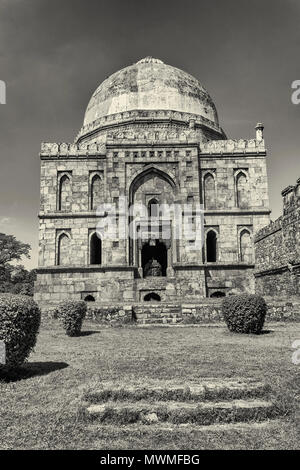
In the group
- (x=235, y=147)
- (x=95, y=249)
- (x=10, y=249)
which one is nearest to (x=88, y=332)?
(x=95, y=249)

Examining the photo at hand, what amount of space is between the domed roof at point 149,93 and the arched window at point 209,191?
245 inches

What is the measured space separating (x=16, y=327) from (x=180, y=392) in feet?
9.34

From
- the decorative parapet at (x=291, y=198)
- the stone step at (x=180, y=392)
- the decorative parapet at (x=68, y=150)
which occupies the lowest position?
the stone step at (x=180, y=392)

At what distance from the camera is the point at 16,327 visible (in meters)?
6.15

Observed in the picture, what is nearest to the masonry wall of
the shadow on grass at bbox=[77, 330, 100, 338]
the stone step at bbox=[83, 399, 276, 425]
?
the shadow on grass at bbox=[77, 330, 100, 338]

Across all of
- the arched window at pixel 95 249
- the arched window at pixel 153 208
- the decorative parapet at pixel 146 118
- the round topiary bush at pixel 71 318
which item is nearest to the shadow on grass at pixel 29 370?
the round topiary bush at pixel 71 318

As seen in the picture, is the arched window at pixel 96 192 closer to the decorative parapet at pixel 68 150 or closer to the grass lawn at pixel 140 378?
the decorative parapet at pixel 68 150

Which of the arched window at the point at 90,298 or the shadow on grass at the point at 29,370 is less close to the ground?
the arched window at the point at 90,298

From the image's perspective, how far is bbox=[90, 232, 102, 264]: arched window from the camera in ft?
70.8

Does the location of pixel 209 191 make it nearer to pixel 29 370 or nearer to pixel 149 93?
pixel 149 93

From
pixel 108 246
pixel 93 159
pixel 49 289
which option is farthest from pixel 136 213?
pixel 49 289

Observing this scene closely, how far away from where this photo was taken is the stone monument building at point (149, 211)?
20281mm

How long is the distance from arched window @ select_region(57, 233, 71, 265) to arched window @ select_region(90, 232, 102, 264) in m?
1.25

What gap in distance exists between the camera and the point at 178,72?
2766 centimetres
